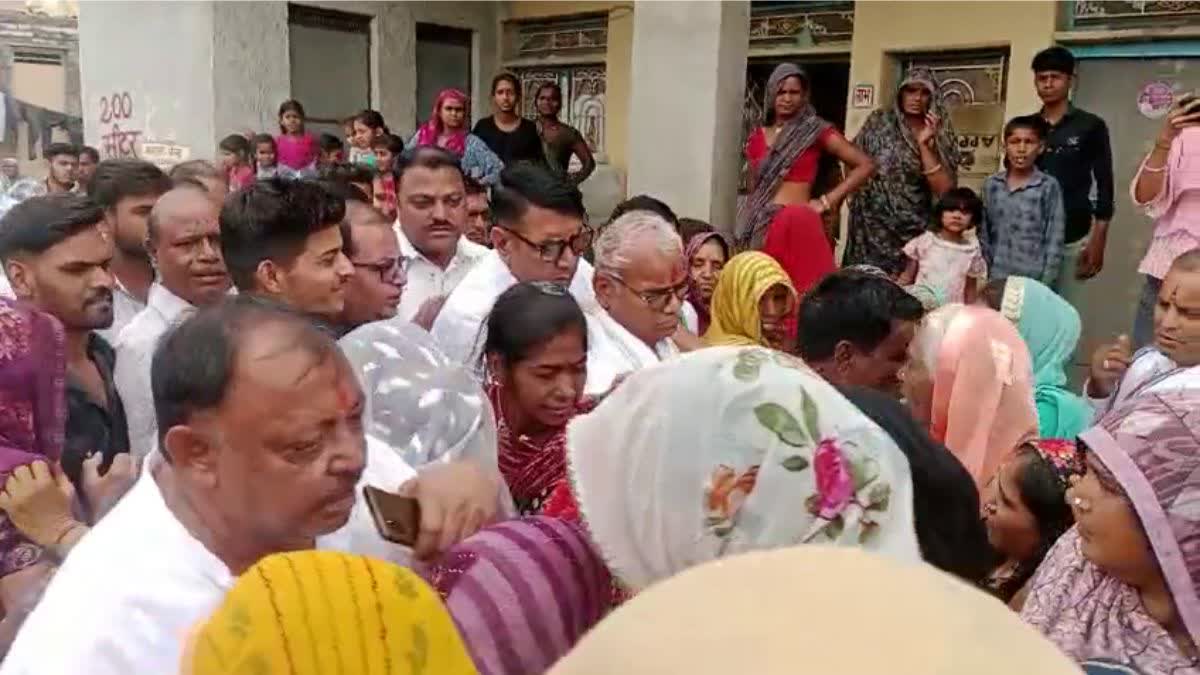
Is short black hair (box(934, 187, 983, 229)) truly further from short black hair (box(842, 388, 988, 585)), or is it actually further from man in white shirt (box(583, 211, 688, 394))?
short black hair (box(842, 388, 988, 585))

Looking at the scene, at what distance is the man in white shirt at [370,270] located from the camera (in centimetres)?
266

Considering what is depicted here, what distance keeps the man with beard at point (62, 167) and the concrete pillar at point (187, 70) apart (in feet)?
2.32

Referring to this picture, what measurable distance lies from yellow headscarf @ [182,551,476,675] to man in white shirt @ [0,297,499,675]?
30 centimetres

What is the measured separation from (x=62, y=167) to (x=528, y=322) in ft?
22.8

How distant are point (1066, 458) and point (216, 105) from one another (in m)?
7.96

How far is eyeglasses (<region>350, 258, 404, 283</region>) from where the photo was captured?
2.70 meters

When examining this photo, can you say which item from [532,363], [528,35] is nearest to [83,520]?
[532,363]

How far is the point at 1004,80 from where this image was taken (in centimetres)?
725

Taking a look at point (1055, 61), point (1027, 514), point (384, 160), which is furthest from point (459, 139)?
point (1027, 514)

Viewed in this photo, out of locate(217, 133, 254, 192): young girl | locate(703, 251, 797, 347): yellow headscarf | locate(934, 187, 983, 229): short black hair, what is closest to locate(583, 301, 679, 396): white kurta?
locate(703, 251, 797, 347): yellow headscarf

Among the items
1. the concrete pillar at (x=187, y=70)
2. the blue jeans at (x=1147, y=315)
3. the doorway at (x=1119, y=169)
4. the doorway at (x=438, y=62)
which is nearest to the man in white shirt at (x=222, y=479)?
the blue jeans at (x=1147, y=315)

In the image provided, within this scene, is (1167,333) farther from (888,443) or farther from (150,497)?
(150,497)

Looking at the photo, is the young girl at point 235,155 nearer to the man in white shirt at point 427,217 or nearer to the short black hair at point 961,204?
the man in white shirt at point 427,217

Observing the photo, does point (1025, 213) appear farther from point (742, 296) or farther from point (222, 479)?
point (222, 479)
